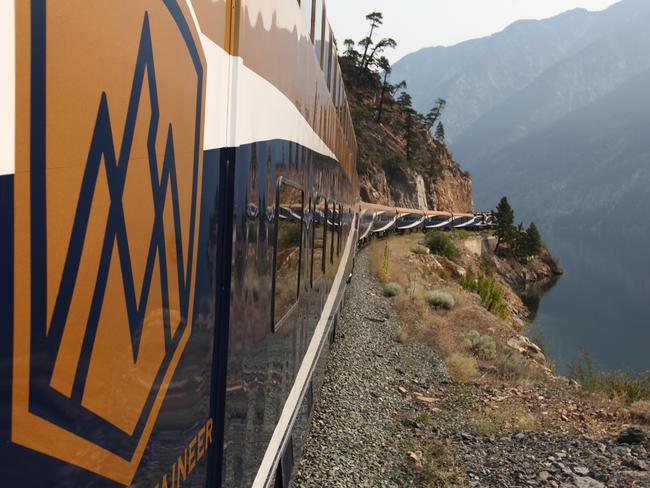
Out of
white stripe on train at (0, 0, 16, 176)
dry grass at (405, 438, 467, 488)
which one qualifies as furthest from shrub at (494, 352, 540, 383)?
white stripe on train at (0, 0, 16, 176)

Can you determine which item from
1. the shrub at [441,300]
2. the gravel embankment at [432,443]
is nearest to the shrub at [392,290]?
the shrub at [441,300]

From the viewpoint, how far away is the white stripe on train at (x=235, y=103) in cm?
207

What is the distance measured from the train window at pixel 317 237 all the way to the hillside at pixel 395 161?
41399 mm

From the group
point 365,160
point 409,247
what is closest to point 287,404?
point 409,247

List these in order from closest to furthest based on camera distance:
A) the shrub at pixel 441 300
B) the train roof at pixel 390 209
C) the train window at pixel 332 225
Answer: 1. the train window at pixel 332 225
2. the shrub at pixel 441 300
3. the train roof at pixel 390 209

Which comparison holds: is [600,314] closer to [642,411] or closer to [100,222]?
[642,411]

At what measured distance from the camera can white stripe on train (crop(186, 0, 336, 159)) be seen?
6.78 ft

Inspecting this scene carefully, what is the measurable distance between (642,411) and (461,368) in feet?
8.69

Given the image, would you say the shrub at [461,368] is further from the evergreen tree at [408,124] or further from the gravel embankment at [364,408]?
the evergreen tree at [408,124]

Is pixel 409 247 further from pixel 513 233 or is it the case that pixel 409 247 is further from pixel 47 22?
pixel 513 233

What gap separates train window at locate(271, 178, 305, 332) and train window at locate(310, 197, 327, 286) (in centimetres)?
80

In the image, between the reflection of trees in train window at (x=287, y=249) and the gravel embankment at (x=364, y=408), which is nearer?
the reflection of trees in train window at (x=287, y=249)

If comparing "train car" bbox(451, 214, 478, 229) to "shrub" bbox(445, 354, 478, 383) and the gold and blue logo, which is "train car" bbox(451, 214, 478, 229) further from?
the gold and blue logo

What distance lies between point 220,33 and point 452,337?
10507 mm
